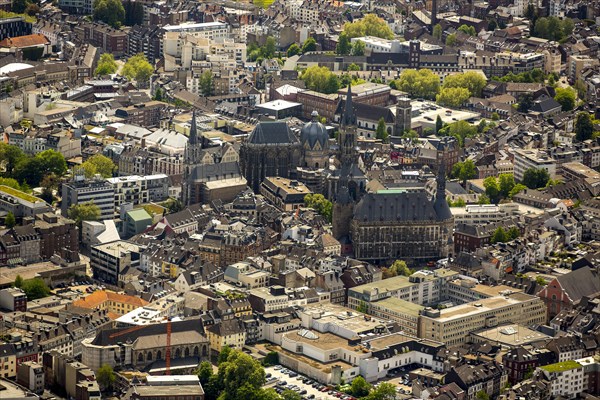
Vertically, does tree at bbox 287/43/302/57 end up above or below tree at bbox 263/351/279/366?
above

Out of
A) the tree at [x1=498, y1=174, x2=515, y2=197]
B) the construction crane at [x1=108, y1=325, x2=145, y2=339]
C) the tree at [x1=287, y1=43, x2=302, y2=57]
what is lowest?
the construction crane at [x1=108, y1=325, x2=145, y2=339]

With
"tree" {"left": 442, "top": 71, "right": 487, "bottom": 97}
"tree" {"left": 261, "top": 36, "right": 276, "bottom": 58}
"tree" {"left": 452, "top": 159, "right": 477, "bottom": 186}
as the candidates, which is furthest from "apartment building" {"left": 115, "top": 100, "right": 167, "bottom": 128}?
"tree" {"left": 261, "top": 36, "right": 276, "bottom": 58}

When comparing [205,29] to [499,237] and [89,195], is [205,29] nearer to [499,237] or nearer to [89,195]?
[89,195]

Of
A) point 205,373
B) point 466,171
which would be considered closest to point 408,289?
point 205,373

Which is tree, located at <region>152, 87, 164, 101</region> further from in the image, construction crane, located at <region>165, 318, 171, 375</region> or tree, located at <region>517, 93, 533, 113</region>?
construction crane, located at <region>165, 318, 171, 375</region>

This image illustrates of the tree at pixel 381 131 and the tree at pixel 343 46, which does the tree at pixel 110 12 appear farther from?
the tree at pixel 381 131
